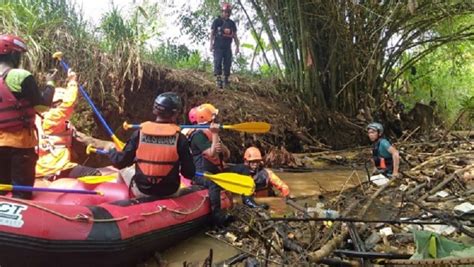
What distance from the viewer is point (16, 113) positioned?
3.71 m

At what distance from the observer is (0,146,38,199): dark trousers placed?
3.74 metres

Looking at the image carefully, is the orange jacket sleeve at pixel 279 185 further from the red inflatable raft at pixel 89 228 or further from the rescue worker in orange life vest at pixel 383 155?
the red inflatable raft at pixel 89 228

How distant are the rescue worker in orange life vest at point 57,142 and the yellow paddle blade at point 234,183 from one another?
1323 mm

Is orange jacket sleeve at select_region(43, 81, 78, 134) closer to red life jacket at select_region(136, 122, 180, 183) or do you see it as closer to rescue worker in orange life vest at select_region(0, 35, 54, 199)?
rescue worker in orange life vest at select_region(0, 35, 54, 199)

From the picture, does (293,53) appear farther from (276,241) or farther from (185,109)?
(276,241)

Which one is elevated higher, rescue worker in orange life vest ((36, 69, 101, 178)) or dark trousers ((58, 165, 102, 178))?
rescue worker in orange life vest ((36, 69, 101, 178))

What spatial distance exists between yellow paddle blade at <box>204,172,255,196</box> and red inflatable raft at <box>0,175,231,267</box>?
1.18ft

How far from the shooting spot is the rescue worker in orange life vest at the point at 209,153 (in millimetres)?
4551

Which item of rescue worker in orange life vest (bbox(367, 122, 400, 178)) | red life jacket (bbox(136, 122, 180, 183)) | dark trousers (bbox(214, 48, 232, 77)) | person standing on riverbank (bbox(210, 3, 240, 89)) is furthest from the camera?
dark trousers (bbox(214, 48, 232, 77))

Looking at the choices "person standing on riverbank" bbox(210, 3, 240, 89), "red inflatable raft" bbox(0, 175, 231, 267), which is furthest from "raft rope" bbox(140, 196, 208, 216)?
"person standing on riverbank" bbox(210, 3, 240, 89)

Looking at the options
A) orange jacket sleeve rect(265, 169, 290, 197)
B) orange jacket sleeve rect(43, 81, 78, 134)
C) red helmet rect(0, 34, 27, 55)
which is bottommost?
orange jacket sleeve rect(265, 169, 290, 197)

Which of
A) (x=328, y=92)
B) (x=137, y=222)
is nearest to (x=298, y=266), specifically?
(x=137, y=222)

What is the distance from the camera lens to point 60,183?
443 centimetres

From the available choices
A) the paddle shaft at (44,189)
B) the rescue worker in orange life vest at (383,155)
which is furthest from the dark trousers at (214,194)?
the rescue worker in orange life vest at (383,155)
